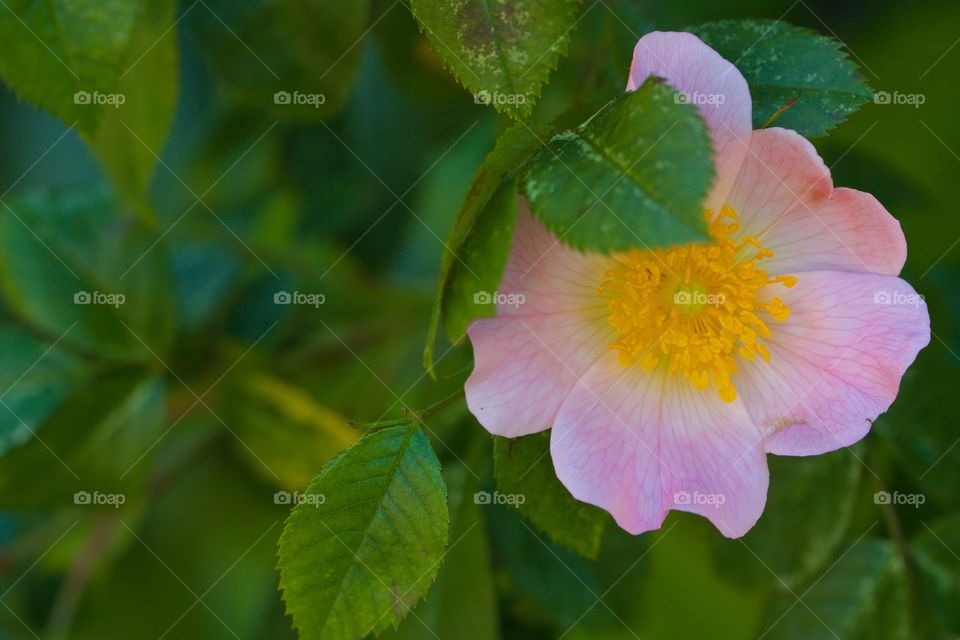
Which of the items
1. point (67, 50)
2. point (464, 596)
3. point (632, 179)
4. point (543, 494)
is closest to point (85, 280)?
point (67, 50)

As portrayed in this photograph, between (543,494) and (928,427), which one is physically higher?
(543,494)

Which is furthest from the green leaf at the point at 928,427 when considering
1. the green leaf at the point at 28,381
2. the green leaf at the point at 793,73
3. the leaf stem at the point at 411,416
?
the green leaf at the point at 28,381

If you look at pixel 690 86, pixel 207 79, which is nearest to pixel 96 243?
pixel 207 79

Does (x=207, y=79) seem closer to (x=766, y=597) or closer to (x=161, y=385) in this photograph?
(x=161, y=385)

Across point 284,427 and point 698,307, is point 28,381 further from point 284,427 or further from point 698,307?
point 698,307

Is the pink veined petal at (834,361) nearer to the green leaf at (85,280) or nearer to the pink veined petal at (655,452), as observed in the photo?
the pink veined petal at (655,452)
